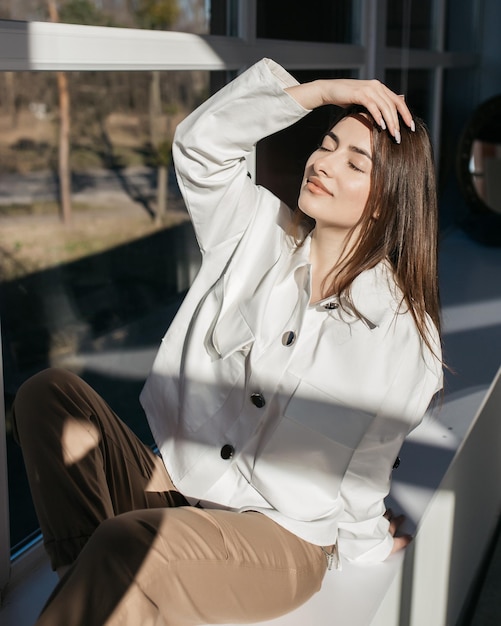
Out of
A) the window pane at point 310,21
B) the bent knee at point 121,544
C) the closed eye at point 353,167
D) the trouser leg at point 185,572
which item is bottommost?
the trouser leg at point 185,572

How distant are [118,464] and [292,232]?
58 centimetres

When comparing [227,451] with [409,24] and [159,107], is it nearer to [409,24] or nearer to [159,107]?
[159,107]

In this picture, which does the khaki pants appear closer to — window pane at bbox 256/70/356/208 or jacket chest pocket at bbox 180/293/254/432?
jacket chest pocket at bbox 180/293/254/432

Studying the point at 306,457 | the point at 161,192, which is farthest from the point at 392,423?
the point at 161,192

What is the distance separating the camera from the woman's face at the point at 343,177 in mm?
1555

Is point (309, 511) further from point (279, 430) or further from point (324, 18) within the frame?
point (324, 18)

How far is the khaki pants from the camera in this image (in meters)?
1.20

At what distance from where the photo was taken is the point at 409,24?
152 inches

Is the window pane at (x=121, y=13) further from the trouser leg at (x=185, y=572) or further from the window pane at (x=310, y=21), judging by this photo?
the trouser leg at (x=185, y=572)

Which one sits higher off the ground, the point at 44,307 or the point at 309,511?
the point at 44,307

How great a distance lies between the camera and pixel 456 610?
2342 mm

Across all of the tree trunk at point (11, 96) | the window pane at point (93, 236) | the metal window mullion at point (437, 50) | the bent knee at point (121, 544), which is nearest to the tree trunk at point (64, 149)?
the window pane at point (93, 236)

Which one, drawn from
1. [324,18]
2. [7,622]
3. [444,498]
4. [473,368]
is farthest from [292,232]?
[324,18]

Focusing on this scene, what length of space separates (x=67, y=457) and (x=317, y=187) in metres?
0.65
